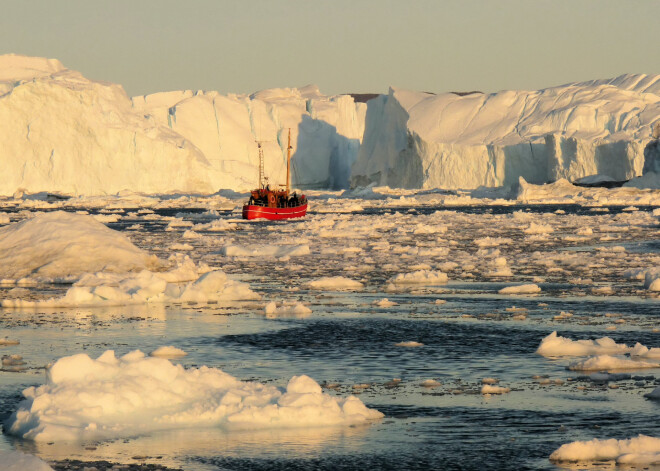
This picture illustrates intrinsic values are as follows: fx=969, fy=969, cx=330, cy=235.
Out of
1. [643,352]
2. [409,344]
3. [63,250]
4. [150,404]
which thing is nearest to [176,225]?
[63,250]

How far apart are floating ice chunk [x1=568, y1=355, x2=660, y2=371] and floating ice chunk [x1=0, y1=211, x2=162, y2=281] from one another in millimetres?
10327

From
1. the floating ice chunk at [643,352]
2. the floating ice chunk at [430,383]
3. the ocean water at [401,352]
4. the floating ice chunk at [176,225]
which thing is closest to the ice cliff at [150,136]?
the floating ice chunk at [176,225]

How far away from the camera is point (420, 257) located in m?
22.3

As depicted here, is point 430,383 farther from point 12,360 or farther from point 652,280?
point 652,280

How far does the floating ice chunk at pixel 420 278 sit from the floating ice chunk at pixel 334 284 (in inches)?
30.8

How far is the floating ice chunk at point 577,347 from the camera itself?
10.0 metres

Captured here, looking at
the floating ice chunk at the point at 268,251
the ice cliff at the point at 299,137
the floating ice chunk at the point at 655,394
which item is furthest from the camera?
the ice cliff at the point at 299,137

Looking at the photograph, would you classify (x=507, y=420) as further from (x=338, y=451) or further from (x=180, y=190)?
(x=180, y=190)

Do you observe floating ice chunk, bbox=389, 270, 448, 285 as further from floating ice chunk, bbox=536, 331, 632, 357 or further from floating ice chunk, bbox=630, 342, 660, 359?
floating ice chunk, bbox=630, 342, 660, 359

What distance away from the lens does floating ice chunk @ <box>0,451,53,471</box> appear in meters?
4.95

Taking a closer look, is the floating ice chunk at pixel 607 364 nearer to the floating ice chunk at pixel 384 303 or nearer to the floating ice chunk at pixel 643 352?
the floating ice chunk at pixel 643 352

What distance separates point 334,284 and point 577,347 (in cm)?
707

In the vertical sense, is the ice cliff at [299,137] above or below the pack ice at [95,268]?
above

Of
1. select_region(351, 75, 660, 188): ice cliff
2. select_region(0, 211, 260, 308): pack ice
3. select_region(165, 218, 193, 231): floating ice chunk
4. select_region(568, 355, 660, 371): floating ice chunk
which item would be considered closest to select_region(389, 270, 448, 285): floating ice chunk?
select_region(0, 211, 260, 308): pack ice
